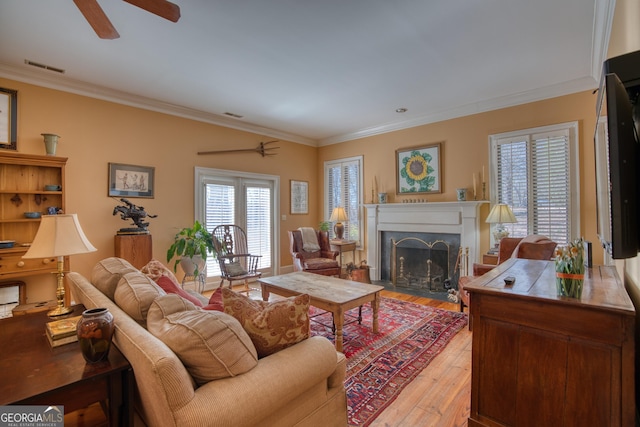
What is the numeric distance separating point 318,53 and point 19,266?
12.1 ft

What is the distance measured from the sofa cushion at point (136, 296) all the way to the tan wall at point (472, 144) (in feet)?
14.0

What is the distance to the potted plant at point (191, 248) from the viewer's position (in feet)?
13.8

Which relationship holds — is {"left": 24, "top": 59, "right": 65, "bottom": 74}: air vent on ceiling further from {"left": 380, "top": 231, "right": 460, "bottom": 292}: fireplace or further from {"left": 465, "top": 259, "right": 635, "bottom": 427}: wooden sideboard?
{"left": 380, "top": 231, "right": 460, "bottom": 292}: fireplace

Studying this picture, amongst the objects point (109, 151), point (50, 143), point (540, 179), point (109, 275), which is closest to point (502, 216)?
point (540, 179)

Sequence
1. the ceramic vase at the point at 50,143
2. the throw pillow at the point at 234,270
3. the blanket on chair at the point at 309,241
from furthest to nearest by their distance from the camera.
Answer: the blanket on chair at the point at 309,241 → the throw pillow at the point at 234,270 → the ceramic vase at the point at 50,143

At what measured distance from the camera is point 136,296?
4.72 feet

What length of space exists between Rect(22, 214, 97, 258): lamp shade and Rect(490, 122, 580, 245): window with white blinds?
15.1 ft

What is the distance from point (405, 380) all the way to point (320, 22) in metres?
2.91

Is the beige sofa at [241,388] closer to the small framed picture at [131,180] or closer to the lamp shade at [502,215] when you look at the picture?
the small framed picture at [131,180]

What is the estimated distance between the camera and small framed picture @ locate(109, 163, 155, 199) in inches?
154

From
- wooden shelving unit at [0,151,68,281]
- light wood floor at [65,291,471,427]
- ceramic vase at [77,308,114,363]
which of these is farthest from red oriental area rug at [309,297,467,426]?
wooden shelving unit at [0,151,68,281]

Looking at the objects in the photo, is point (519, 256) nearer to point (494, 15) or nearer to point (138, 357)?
point (494, 15)

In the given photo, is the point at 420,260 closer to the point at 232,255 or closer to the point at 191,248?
the point at 232,255

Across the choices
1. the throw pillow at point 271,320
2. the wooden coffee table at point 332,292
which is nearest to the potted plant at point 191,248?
the wooden coffee table at point 332,292
